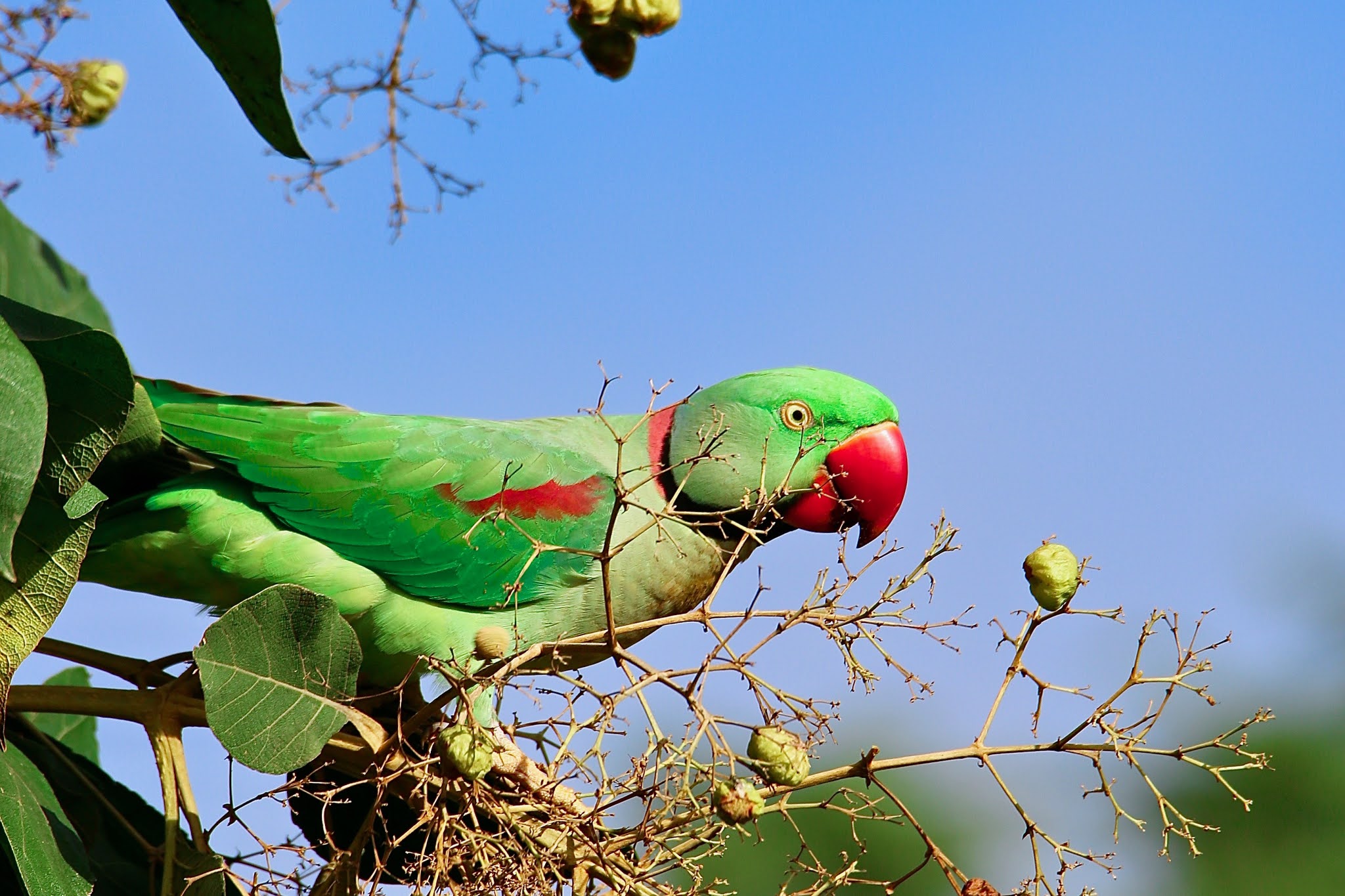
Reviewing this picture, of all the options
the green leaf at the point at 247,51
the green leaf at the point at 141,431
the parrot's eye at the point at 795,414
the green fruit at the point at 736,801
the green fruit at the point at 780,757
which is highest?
the parrot's eye at the point at 795,414

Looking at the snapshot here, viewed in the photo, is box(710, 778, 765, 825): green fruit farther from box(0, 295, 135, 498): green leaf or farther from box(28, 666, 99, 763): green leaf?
box(28, 666, 99, 763): green leaf

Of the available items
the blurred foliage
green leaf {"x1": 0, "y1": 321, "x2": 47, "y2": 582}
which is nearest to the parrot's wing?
green leaf {"x1": 0, "y1": 321, "x2": 47, "y2": 582}

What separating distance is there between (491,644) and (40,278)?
144cm

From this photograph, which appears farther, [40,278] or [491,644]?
[40,278]

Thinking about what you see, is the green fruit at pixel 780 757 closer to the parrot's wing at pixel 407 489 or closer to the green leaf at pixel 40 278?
the parrot's wing at pixel 407 489

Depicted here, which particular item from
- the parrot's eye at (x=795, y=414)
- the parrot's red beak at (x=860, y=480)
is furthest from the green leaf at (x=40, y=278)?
the parrot's red beak at (x=860, y=480)

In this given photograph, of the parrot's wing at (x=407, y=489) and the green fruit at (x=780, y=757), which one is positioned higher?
the parrot's wing at (x=407, y=489)

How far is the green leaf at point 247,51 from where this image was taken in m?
1.76

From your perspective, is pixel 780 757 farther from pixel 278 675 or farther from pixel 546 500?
pixel 546 500

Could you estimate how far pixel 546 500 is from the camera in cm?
303

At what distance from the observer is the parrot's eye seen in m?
3.22

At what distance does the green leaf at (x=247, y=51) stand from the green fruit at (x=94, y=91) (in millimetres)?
1263

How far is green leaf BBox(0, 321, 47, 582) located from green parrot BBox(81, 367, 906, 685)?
1260mm

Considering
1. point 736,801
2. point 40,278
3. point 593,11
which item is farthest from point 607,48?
point 40,278
